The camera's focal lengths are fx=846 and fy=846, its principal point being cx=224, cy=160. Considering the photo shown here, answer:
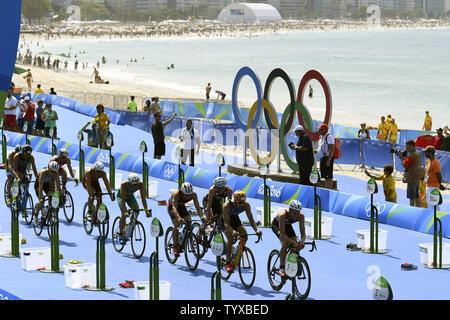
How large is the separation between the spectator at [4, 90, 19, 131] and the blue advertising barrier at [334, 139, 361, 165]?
1080 cm

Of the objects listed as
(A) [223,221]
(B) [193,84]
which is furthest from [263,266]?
(B) [193,84]

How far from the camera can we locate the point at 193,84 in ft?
311

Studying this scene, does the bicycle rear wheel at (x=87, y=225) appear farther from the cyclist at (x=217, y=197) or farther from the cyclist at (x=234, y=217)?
the cyclist at (x=234, y=217)

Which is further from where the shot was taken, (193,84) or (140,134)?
(193,84)

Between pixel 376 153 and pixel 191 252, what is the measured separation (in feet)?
47.0

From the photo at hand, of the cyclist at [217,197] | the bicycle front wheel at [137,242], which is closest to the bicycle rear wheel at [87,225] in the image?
the bicycle front wheel at [137,242]

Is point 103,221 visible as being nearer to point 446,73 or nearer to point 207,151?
point 207,151

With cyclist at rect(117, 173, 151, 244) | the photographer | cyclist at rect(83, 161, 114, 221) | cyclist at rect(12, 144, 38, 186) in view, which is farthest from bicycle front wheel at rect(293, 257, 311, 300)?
cyclist at rect(12, 144, 38, 186)

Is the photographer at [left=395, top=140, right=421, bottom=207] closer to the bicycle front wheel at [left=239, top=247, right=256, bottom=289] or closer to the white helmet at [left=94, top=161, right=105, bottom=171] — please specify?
the bicycle front wheel at [left=239, top=247, right=256, bottom=289]

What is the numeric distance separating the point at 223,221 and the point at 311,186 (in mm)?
7164

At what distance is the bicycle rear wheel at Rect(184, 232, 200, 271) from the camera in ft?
45.4
